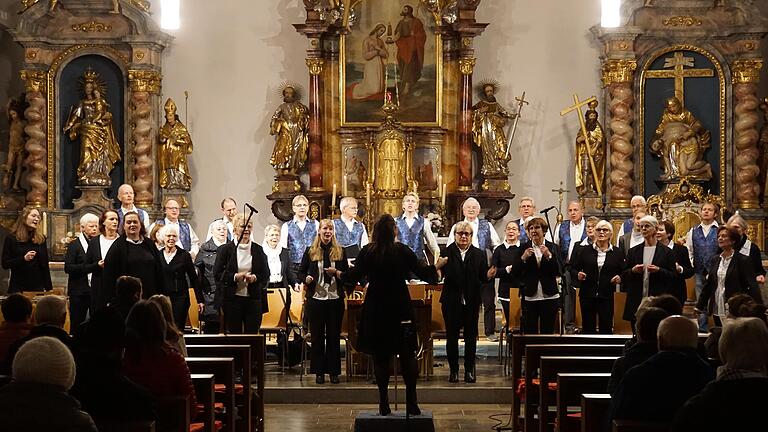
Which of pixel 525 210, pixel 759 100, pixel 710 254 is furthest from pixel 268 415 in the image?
pixel 759 100

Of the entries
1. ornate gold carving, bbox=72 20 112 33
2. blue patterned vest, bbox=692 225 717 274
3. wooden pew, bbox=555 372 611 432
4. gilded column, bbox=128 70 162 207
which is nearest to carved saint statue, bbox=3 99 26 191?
ornate gold carving, bbox=72 20 112 33

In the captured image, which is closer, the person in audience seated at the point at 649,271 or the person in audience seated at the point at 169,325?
the person in audience seated at the point at 169,325

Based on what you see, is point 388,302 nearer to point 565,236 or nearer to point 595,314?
point 595,314

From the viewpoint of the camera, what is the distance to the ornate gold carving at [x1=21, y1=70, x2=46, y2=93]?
16641 millimetres

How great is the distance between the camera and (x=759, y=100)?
54.1 ft

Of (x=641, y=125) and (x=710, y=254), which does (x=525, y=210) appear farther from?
(x=641, y=125)

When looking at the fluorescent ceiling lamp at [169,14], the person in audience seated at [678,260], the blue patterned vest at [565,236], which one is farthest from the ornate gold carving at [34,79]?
the person in audience seated at [678,260]

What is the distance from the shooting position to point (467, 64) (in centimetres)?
1656

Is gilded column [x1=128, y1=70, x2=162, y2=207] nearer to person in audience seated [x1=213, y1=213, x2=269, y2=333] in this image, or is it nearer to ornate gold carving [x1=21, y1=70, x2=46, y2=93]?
ornate gold carving [x1=21, y1=70, x2=46, y2=93]

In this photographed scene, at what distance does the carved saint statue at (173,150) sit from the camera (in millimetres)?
16828

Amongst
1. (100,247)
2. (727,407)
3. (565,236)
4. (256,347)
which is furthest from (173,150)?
(727,407)

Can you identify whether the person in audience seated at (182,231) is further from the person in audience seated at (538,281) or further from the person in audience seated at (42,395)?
the person in audience seated at (42,395)

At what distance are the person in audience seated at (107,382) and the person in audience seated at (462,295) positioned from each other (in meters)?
→ 5.52

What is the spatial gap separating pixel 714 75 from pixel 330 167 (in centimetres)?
558
